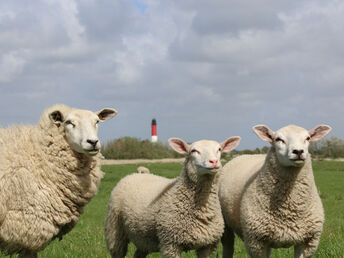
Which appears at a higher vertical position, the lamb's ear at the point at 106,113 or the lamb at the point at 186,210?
the lamb's ear at the point at 106,113

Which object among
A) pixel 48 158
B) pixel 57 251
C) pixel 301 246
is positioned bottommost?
pixel 57 251

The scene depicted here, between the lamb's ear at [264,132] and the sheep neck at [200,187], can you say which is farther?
the lamb's ear at [264,132]

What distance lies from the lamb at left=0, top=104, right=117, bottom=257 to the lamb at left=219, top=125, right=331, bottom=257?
219 cm

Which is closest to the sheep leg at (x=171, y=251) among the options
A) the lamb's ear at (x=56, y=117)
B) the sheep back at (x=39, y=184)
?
the sheep back at (x=39, y=184)

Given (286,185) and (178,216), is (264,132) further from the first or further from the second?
(178,216)

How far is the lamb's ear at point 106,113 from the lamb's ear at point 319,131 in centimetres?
274

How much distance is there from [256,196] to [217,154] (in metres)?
0.97

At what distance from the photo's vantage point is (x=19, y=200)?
572 cm

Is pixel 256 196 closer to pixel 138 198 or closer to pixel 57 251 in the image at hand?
pixel 138 198

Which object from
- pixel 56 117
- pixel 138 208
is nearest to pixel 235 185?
pixel 138 208

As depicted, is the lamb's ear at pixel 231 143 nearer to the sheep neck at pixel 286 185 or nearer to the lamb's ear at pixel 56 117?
the sheep neck at pixel 286 185

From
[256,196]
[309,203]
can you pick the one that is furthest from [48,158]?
[309,203]

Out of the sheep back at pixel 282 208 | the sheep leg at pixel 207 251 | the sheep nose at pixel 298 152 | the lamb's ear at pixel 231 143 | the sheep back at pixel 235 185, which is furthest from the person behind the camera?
the sheep back at pixel 235 185

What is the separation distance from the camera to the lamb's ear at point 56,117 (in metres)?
6.14
